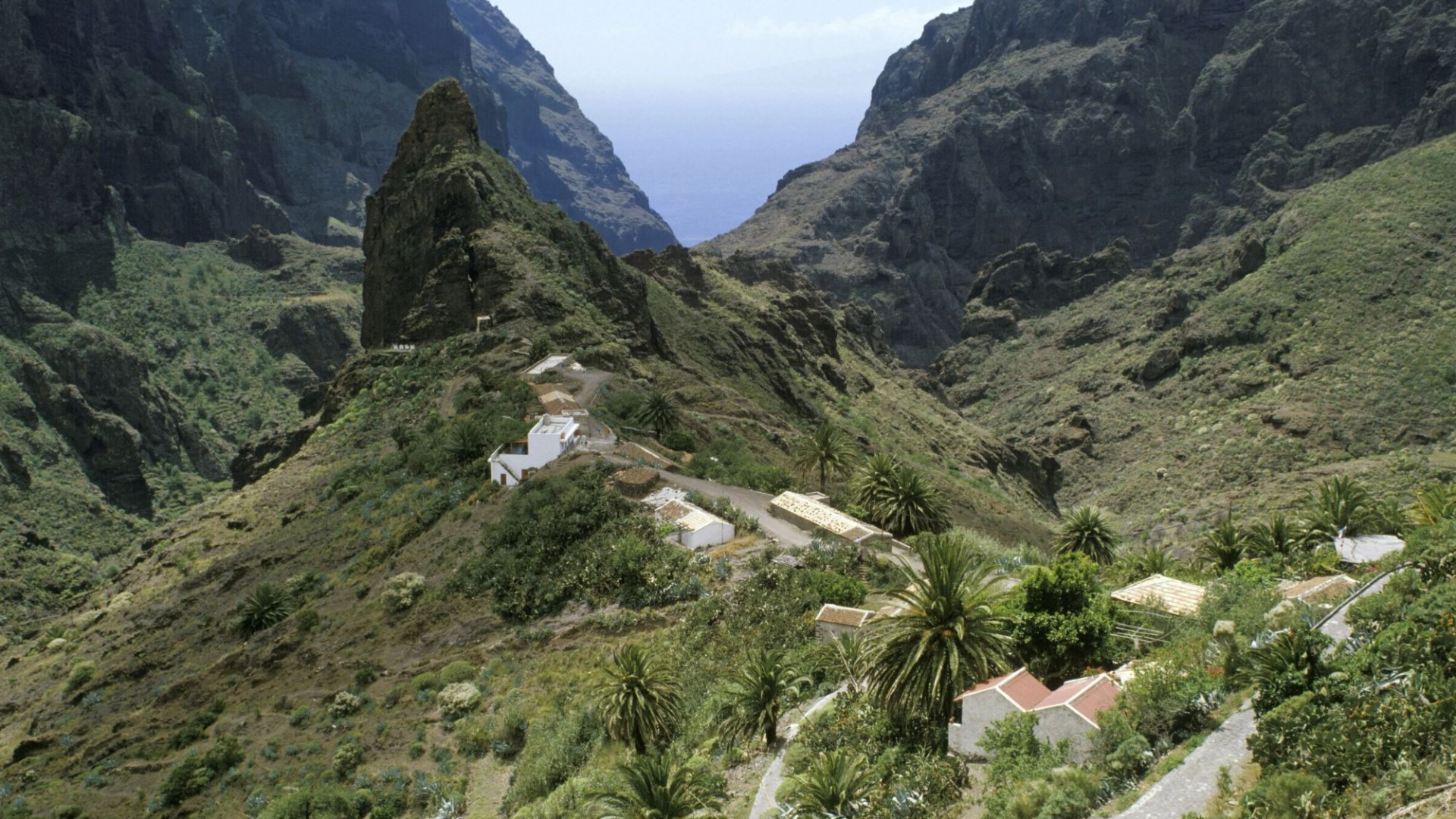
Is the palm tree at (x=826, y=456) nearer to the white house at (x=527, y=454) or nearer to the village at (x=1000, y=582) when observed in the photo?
the village at (x=1000, y=582)

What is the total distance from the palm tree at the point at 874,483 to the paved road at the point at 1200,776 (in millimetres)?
24636

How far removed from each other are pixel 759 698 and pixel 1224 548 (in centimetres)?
2231

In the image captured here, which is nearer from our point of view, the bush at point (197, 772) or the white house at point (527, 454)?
the bush at point (197, 772)

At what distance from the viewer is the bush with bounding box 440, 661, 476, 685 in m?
37.6

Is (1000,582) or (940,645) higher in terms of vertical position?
(940,645)

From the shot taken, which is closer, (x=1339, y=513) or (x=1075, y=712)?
(x=1075, y=712)

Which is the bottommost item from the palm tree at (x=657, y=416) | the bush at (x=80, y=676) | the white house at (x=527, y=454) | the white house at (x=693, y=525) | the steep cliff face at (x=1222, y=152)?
the steep cliff face at (x=1222, y=152)

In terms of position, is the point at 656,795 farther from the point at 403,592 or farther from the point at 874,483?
the point at 874,483

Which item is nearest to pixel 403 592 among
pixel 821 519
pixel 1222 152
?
pixel 821 519

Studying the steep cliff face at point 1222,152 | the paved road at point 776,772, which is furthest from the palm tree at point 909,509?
the steep cliff face at point 1222,152

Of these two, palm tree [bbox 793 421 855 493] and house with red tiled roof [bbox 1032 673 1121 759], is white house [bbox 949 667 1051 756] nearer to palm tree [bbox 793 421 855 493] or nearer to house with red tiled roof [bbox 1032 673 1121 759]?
house with red tiled roof [bbox 1032 673 1121 759]

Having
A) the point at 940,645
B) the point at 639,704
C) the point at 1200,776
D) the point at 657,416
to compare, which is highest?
the point at 657,416

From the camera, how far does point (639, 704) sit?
30062mm

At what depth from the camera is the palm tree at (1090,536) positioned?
160 feet
